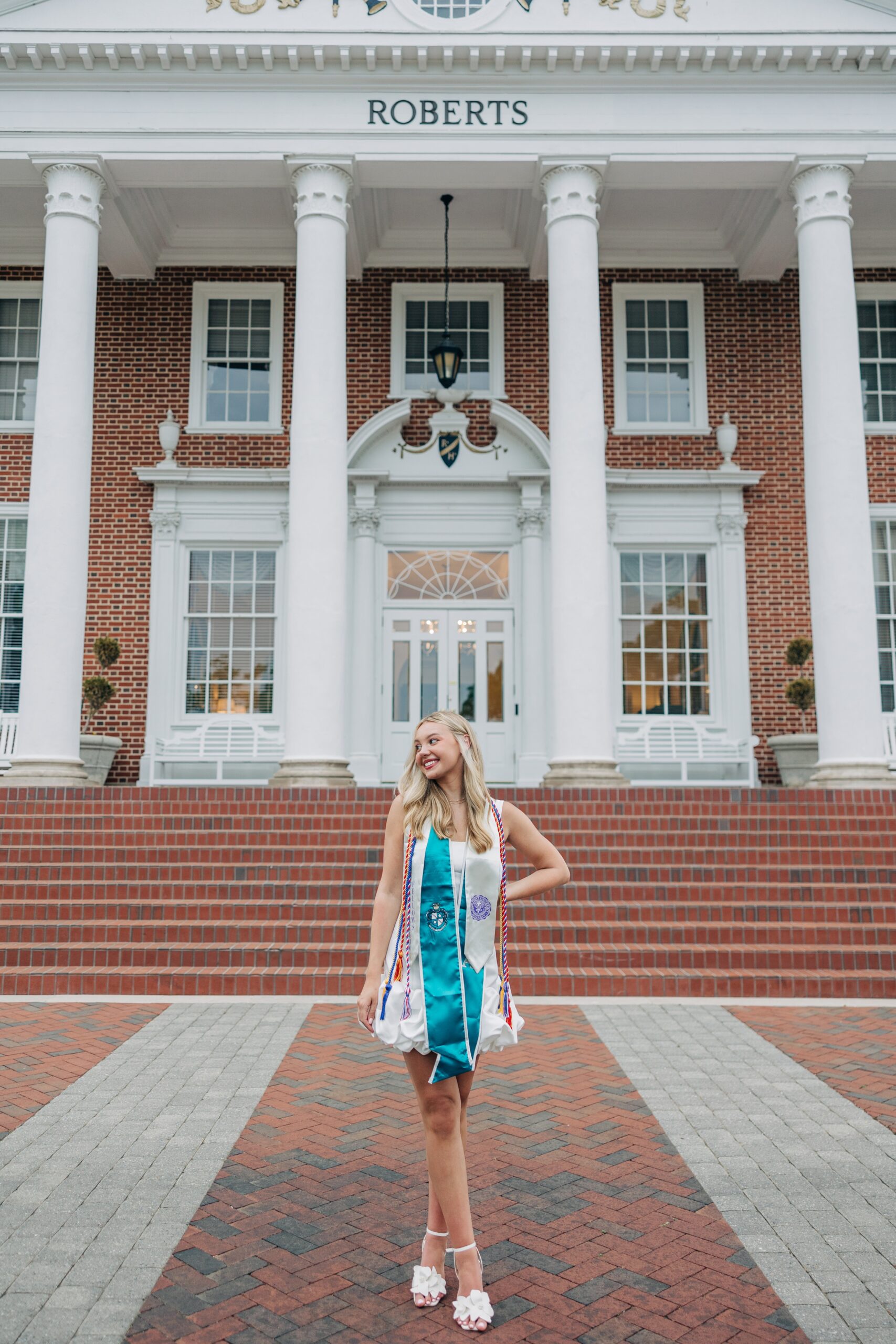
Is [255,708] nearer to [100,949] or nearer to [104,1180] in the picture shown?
[100,949]

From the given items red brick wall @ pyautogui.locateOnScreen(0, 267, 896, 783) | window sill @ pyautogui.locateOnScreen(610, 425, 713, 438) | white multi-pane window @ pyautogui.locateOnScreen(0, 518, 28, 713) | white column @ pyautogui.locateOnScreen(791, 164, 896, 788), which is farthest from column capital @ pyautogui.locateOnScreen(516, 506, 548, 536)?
white multi-pane window @ pyautogui.locateOnScreen(0, 518, 28, 713)

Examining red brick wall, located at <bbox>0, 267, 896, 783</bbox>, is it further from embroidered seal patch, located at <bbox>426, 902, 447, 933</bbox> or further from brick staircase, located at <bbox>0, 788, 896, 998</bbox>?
embroidered seal patch, located at <bbox>426, 902, 447, 933</bbox>

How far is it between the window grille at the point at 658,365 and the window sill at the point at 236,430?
4993 millimetres

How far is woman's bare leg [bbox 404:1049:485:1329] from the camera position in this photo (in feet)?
9.68

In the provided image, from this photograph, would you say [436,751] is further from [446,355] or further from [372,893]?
[446,355]

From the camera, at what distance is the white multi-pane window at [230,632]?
48.5ft

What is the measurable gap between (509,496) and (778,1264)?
1250cm

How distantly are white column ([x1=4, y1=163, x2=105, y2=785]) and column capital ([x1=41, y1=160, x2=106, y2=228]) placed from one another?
12 mm

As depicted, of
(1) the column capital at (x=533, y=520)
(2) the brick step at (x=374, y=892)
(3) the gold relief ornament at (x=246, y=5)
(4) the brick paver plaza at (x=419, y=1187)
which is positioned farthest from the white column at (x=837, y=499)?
(3) the gold relief ornament at (x=246, y=5)

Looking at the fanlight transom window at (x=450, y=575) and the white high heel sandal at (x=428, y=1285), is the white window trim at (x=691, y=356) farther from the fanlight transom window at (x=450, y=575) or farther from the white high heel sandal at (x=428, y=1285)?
the white high heel sandal at (x=428, y=1285)

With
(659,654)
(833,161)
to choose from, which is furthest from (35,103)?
(659,654)

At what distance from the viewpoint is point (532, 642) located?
14.7m

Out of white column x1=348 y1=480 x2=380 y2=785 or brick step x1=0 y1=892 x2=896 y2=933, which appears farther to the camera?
white column x1=348 y1=480 x2=380 y2=785

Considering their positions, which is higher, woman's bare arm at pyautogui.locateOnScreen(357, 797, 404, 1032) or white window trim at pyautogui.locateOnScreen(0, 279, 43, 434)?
white window trim at pyautogui.locateOnScreen(0, 279, 43, 434)
